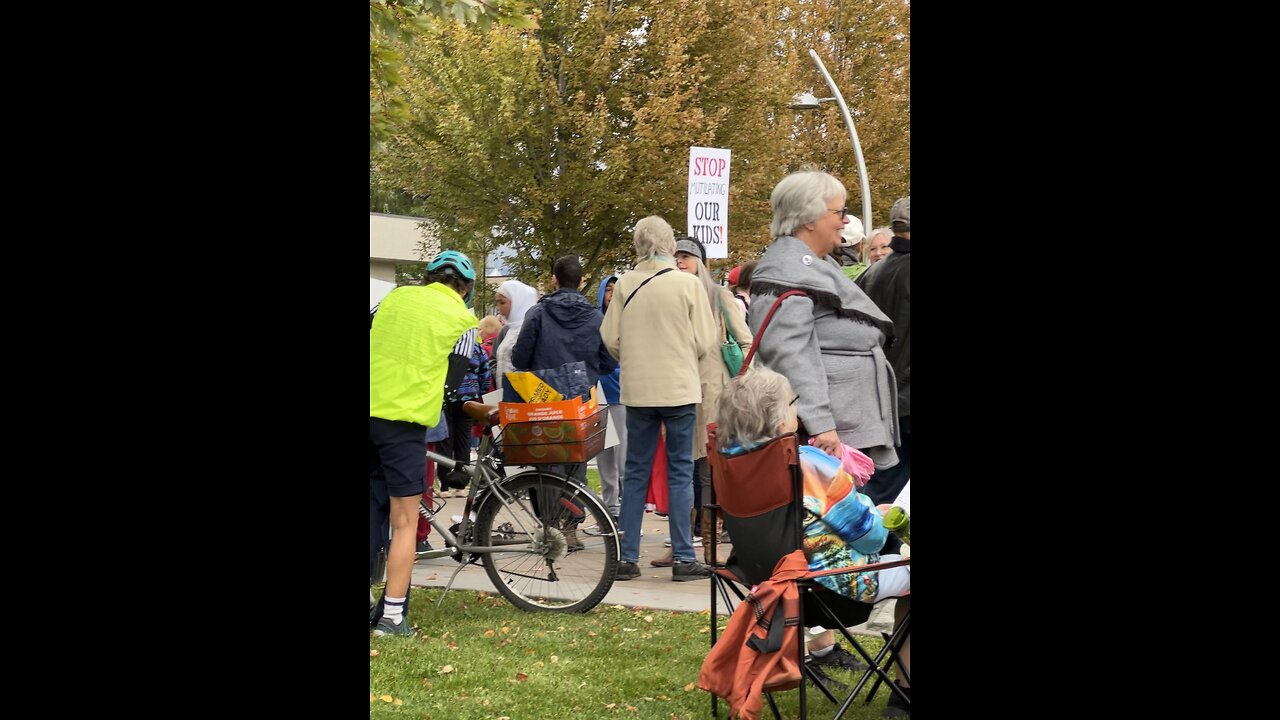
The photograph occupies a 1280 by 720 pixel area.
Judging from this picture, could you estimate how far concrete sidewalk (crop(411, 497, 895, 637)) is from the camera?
5.96 meters

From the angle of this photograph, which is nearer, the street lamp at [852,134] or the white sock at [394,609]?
the white sock at [394,609]

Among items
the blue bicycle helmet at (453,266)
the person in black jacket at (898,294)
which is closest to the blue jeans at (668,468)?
the person in black jacket at (898,294)

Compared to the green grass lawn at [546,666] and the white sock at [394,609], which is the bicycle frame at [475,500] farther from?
the white sock at [394,609]

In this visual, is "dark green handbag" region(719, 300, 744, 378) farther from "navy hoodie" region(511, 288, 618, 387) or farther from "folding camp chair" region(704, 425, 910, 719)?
"folding camp chair" region(704, 425, 910, 719)

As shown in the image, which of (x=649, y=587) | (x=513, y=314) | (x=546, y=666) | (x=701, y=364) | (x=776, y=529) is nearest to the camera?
(x=776, y=529)

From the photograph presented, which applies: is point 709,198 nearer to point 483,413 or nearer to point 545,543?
point 483,413

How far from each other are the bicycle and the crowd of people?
0.74 feet

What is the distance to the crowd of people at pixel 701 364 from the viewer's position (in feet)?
14.7

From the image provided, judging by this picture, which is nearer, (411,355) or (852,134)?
(411,355)

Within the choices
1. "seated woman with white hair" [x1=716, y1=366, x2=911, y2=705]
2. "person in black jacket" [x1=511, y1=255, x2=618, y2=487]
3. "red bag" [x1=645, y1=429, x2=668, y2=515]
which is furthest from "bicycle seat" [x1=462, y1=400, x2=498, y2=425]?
"seated woman with white hair" [x1=716, y1=366, x2=911, y2=705]

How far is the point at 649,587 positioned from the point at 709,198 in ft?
22.7

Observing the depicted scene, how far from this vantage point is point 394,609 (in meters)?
6.03

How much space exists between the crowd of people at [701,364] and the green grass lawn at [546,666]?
14.9 inches

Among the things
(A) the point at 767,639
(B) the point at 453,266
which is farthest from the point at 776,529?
(B) the point at 453,266
